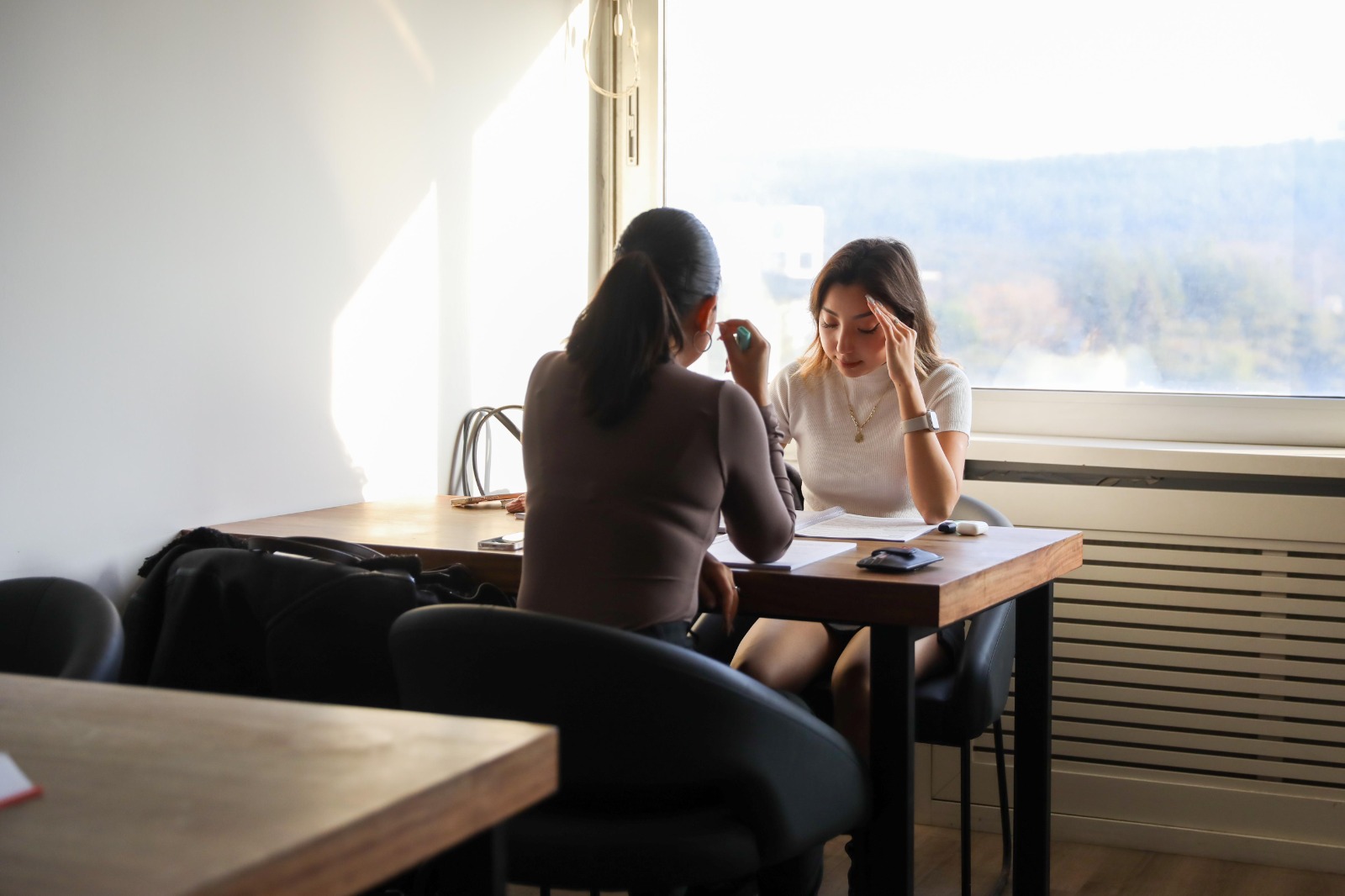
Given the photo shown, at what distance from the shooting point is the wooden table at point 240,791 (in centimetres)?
68

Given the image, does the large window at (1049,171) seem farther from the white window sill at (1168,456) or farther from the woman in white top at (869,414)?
the woman in white top at (869,414)

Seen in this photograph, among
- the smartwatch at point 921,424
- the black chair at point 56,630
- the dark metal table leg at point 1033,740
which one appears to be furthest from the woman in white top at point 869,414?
the black chair at point 56,630

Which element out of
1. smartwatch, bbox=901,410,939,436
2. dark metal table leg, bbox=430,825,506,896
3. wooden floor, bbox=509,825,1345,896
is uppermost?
smartwatch, bbox=901,410,939,436

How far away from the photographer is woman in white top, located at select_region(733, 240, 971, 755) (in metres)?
2.44

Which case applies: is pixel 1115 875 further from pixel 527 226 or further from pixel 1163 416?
pixel 527 226

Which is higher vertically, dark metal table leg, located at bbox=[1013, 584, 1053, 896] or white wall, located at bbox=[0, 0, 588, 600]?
white wall, located at bbox=[0, 0, 588, 600]

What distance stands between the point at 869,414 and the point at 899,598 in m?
0.96

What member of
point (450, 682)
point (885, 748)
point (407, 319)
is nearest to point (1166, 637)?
point (885, 748)

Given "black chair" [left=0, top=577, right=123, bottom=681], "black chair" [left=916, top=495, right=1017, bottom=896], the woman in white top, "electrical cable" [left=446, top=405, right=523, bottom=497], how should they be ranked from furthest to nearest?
"electrical cable" [left=446, top=405, right=523, bottom=497] < the woman in white top < "black chair" [left=916, top=495, right=1017, bottom=896] < "black chair" [left=0, top=577, right=123, bottom=681]

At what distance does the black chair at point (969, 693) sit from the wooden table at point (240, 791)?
1.50 m

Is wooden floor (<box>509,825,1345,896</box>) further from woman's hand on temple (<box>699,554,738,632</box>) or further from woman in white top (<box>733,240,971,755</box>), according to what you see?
woman's hand on temple (<box>699,554,738,632</box>)

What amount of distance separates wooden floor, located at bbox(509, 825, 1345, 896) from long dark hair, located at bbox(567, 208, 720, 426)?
1405 mm

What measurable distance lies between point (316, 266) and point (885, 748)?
1.46 m

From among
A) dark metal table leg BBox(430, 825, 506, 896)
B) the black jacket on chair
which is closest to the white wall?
the black jacket on chair
